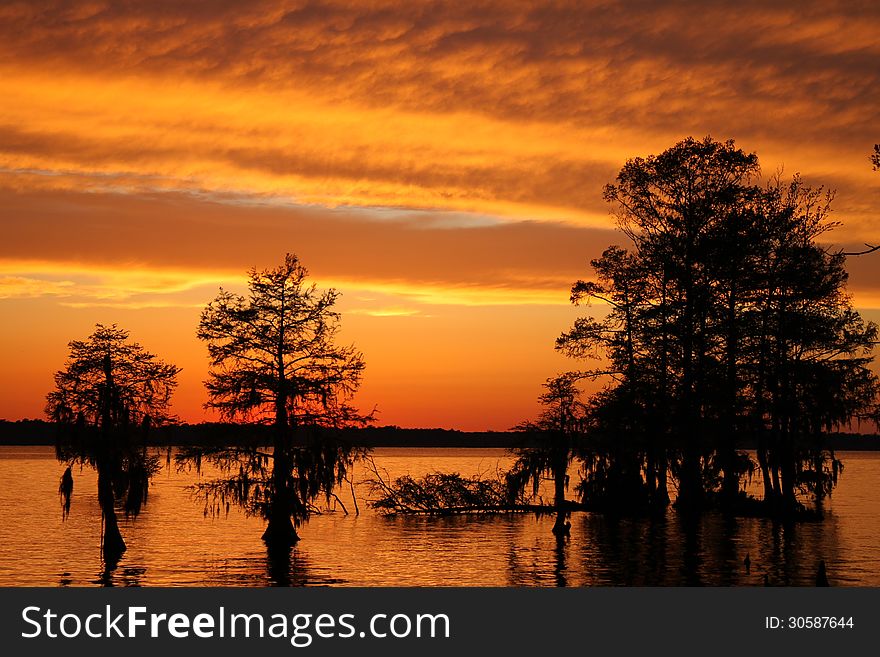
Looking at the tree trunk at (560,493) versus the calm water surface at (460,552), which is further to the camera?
the tree trunk at (560,493)

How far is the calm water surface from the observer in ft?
140

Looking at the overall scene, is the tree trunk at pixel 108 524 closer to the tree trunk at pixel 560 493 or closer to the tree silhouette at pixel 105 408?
the tree silhouette at pixel 105 408

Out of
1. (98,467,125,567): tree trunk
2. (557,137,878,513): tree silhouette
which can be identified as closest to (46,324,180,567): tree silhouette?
(98,467,125,567): tree trunk

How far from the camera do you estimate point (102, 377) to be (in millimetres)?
40875

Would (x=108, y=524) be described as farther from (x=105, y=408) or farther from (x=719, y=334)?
(x=719, y=334)

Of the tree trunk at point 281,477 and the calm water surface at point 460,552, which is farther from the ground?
the tree trunk at point 281,477

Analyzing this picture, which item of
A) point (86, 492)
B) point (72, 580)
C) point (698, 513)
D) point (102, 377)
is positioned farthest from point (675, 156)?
point (86, 492)

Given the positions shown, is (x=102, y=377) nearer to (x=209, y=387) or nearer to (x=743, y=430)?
(x=209, y=387)

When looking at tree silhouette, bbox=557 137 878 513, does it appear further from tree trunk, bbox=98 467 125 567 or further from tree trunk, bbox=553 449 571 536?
tree trunk, bbox=98 467 125 567

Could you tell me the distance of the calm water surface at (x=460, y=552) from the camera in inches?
1682

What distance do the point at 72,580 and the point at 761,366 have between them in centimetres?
3272

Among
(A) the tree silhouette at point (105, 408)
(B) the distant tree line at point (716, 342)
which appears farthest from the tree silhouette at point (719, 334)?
(A) the tree silhouette at point (105, 408)

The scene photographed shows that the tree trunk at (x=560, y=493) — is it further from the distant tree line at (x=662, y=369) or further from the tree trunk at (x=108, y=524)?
the tree trunk at (x=108, y=524)

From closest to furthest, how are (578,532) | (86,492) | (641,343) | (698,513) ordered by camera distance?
(641,343) → (698,513) → (578,532) → (86,492)
